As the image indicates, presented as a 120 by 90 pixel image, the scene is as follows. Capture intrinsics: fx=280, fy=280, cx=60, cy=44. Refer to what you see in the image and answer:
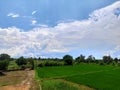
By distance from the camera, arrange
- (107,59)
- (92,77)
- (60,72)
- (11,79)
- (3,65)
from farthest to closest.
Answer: (107,59) < (3,65) < (60,72) < (11,79) < (92,77)

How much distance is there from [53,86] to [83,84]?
584cm

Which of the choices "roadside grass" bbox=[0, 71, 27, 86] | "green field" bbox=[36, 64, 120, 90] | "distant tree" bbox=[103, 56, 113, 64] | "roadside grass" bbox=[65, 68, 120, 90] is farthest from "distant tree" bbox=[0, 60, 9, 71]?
"distant tree" bbox=[103, 56, 113, 64]

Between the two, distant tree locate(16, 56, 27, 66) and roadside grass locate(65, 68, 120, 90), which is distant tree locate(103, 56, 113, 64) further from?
roadside grass locate(65, 68, 120, 90)

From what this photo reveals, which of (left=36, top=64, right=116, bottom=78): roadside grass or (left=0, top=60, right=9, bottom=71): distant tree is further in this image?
(left=0, top=60, right=9, bottom=71): distant tree

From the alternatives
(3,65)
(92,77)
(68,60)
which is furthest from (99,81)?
(68,60)

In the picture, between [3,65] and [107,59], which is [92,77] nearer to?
[3,65]

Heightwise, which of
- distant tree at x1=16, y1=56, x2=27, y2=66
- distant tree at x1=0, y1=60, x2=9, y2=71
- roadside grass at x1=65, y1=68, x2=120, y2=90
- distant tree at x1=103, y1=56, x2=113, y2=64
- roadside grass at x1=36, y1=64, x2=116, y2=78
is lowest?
roadside grass at x1=65, y1=68, x2=120, y2=90

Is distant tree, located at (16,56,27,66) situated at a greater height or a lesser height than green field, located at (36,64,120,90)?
greater

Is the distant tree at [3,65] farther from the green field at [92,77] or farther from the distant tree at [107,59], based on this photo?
the distant tree at [107,59]

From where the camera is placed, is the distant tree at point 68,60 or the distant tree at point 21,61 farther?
the distant tree at point 68,60

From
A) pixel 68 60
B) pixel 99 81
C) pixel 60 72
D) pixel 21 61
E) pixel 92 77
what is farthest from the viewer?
pixel 68 60

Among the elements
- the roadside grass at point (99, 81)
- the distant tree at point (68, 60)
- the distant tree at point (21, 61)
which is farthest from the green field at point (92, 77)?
the distant tree at point (68, 60)

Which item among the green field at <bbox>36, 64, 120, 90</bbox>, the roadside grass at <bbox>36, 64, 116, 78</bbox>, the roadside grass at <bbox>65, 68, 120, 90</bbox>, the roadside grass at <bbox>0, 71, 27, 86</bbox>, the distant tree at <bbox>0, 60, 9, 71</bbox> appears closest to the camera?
the roadside grass at <bbox>65, 68, 120, 90</bbox>

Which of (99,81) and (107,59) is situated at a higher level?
(107,59)
